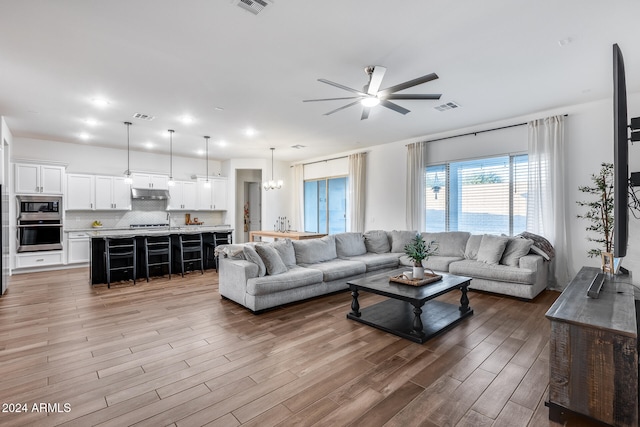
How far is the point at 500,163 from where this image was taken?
5.83 meters

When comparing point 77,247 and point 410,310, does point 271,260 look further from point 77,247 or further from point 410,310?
point 77,247

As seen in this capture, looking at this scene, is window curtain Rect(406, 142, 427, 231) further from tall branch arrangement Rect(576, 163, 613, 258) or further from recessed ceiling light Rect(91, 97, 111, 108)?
recessed ceiling light Rect(91, 97, 111, 108)

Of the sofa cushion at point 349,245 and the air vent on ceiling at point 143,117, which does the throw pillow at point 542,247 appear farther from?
the air vent on ceiling at point 143,117

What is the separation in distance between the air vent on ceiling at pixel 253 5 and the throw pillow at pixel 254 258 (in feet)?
9.28

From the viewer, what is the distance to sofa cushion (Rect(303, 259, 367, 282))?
4686 millimetres

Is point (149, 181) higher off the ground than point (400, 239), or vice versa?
point (149, 181)

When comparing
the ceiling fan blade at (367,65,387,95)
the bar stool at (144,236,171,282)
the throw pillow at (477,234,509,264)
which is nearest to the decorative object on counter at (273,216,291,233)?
the bar stool at (144,236,171,282)

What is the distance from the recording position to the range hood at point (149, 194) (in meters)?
7.93

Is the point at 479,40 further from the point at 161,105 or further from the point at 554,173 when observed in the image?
the point at 161,105

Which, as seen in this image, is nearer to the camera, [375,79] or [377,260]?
[375,79]

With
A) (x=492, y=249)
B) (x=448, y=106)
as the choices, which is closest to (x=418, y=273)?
(x=492, y=249)

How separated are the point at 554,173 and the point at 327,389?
511 cm

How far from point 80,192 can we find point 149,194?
1.47 m

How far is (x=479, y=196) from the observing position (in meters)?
6.11
